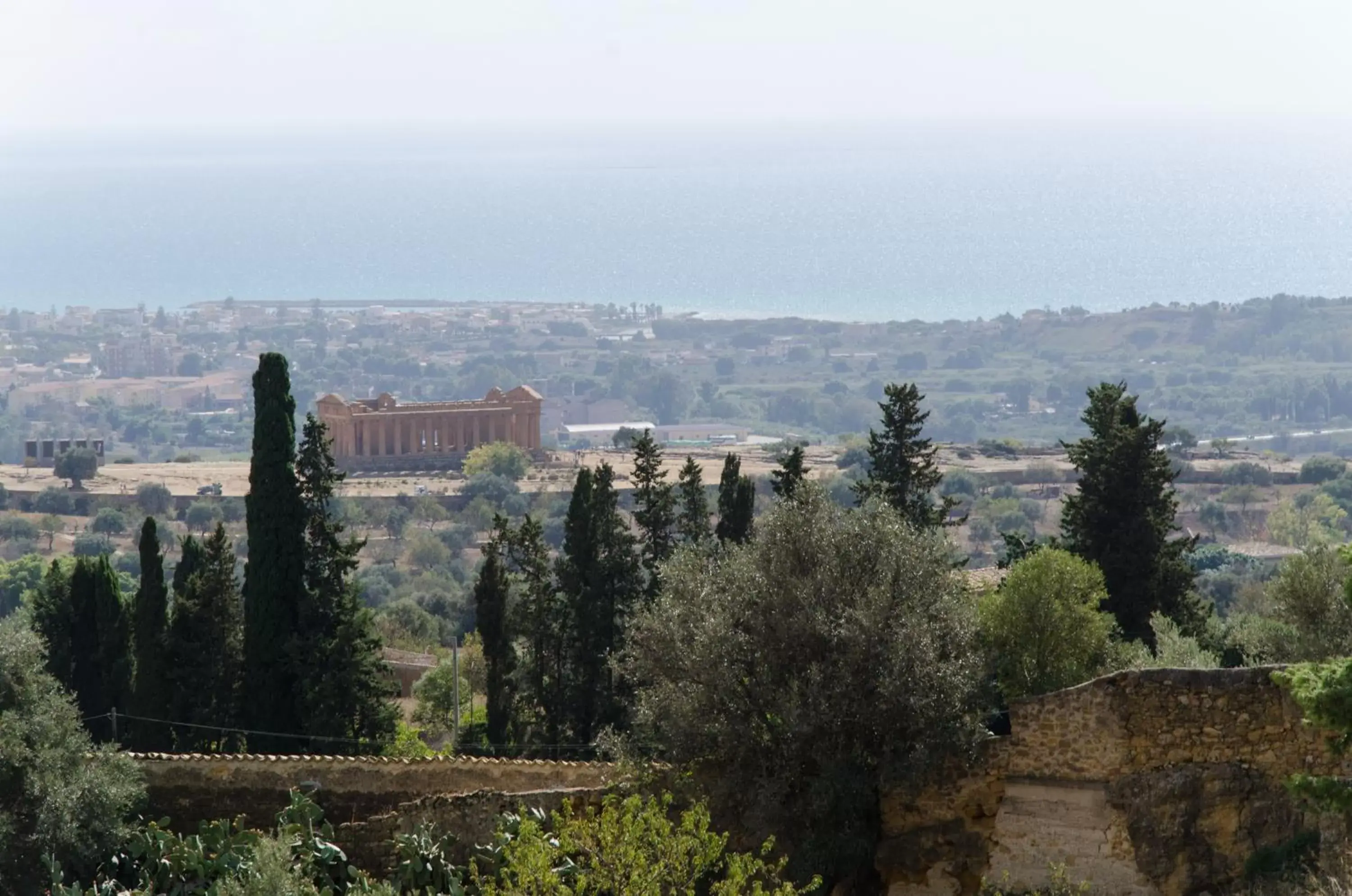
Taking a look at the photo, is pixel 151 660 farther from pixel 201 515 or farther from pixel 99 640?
pixel 201 515

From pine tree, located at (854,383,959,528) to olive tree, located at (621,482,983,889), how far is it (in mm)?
6956

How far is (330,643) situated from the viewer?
73.0 ft

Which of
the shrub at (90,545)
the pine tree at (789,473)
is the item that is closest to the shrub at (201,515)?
the shrub at (90,545)

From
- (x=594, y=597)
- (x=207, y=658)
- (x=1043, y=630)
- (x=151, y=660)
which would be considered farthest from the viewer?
(x=594, y=597)

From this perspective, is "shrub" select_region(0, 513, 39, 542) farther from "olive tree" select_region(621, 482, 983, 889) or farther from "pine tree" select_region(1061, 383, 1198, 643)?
"olive tree" select_region(621, 482, 983, 889)

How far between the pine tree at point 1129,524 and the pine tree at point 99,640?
33.9 feet

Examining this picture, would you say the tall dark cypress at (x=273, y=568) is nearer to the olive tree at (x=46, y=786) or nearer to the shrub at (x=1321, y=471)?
the olive tree at (x=46, y=786)

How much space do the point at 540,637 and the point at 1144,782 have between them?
974 cm

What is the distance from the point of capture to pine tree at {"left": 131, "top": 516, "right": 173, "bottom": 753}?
22406 millimetres

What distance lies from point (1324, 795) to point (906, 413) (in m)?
13.4

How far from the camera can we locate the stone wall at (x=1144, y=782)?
590 inches

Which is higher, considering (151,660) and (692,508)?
(692,508)

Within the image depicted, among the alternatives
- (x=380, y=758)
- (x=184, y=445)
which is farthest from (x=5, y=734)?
(x=184, y=445)

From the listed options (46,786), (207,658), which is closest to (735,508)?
(207,658)
